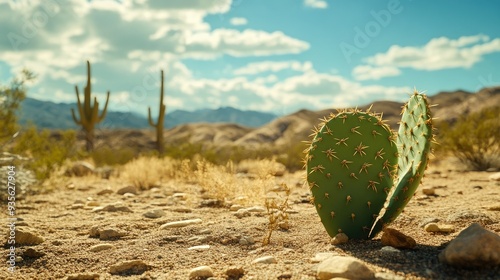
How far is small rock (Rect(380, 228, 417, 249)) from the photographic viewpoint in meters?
3.88

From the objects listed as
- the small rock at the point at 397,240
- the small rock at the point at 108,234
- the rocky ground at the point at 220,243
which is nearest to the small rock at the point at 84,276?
the rocky ground at the point at 220,243

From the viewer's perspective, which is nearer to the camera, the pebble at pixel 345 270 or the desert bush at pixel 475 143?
the pebble at pixel 345 270

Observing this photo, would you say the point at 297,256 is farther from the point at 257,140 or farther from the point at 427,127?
the point at 257,140

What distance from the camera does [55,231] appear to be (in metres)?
5.50

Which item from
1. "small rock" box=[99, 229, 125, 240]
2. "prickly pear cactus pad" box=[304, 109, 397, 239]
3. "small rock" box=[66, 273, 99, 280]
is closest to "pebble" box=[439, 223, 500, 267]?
Result: "prickly pear cactus pad" box=[304, 109, 397, 239]

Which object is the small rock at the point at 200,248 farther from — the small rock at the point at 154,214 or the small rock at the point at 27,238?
the small rock at the point at 154,214

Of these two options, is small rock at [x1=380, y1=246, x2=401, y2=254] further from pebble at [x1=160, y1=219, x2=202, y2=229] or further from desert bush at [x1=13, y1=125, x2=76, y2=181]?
desert bush at [x1=13, y1=125, x2=76, y2=181]

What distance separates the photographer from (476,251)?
124 inches

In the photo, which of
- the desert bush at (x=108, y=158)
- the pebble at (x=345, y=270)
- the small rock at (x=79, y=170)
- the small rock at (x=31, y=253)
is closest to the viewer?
the pebble at (x=345, y=270)

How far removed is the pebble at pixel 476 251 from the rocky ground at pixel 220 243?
0.02m

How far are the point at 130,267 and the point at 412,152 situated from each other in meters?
2.70

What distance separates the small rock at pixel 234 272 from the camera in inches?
138

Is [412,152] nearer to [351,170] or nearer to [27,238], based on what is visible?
[351,170]

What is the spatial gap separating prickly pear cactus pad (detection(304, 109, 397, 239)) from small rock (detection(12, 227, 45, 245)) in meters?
2.92
